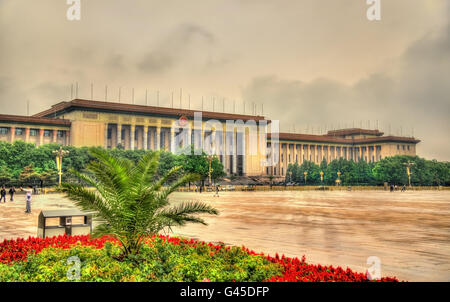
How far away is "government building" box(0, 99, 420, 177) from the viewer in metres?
88.4

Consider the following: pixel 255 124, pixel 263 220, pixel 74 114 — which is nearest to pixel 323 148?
pixel 255 124

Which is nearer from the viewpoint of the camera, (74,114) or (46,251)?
(46,251)

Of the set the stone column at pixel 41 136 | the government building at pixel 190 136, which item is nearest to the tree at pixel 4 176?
the government building at pixel 190 136

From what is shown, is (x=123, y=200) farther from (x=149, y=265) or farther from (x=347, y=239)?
(x=347, y=239)

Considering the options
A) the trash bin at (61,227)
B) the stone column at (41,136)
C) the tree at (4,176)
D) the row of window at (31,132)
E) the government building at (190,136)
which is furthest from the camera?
the stone column at (41,136)

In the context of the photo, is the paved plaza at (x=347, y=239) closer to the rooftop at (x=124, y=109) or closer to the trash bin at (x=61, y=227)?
the trash bin at (x=61, y=227)

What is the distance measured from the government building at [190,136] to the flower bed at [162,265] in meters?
68.8

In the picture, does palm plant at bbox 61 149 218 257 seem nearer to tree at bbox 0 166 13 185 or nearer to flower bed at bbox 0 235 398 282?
flower bed at bbox 0 235 398 282

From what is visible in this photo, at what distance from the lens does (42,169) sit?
6769 centimetres

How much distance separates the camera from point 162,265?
24.4 ft

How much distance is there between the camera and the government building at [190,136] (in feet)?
290

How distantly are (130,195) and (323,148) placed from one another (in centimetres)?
13303
